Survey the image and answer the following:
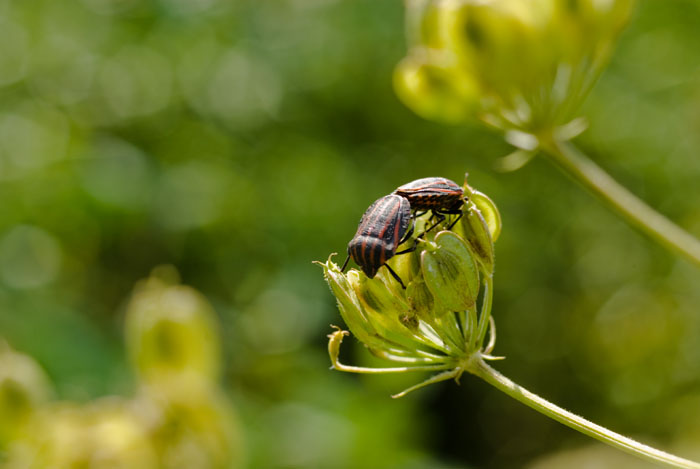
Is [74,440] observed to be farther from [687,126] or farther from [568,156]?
[687,126]

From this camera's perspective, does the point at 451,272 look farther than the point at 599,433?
Yes

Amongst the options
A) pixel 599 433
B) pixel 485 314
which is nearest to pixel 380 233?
pixel 485 314

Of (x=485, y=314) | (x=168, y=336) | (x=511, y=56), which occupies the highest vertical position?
(x=511, y=56)

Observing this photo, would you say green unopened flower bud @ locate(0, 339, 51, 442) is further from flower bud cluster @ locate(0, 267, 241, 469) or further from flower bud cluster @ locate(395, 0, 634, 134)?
flower bud cluster @ locate(395, 0, 634, 134)

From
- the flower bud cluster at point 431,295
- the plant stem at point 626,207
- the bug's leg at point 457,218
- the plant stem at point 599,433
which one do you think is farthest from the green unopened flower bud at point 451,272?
the plant stem at point 626,207

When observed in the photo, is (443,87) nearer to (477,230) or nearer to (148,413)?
(477,230)

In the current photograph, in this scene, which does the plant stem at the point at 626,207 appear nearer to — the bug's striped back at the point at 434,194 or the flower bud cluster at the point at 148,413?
the bug's striped back at the point at 434,194
